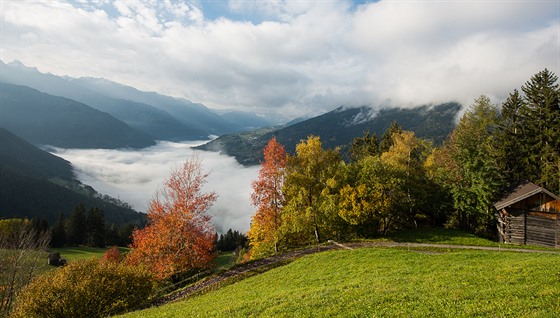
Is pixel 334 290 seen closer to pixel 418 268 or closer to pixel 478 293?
pixel 478 293

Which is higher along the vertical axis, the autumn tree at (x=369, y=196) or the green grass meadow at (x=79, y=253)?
the autumn tree at (x=369, y=196)

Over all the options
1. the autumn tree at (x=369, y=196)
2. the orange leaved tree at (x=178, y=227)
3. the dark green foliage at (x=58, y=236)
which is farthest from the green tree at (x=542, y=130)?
the dark green foliage at (x=58, y=236)

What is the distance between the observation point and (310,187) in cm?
4506

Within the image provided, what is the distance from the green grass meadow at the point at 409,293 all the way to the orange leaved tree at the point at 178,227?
12777mm

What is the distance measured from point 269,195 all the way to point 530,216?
35714 millimetres

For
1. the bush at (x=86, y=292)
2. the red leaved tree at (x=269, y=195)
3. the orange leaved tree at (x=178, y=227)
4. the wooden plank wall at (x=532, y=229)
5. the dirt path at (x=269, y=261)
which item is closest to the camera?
the bush at (x=86, y=292)

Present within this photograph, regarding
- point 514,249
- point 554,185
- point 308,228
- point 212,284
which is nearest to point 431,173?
point 554,185

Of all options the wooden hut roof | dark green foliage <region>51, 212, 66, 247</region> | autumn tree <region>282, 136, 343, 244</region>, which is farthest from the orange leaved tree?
dark green foliage <region>51, 212, 66, 247</region>

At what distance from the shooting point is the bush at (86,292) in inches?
982

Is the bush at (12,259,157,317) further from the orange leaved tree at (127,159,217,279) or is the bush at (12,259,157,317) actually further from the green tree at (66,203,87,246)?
the green tree at (66,203,87,246)

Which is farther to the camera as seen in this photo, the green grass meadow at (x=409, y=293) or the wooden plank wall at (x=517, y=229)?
the wooden plank wall at (x=517, y=229)

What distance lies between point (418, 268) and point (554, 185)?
4119cm

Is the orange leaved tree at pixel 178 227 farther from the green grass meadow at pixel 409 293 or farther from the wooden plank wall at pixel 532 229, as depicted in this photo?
the wooden plank wall at pixel 532 229

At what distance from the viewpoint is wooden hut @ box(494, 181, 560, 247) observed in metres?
41.5
